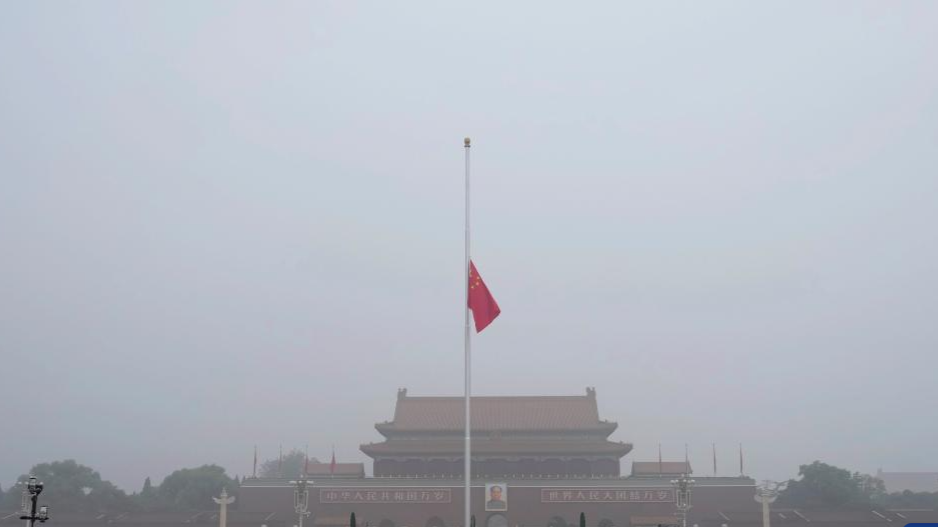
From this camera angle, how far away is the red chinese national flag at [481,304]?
1944 cm

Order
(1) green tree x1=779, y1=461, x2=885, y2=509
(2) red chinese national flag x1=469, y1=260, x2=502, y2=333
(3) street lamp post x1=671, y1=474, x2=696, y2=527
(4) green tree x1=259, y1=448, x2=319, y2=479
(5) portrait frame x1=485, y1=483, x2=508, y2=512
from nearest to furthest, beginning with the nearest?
(2) red chinese national flag x1=469, y1=260, x2=502, y2=333 < (3) street lamp post x1=671, y1=474, x2=696, y2=527 < (5) portrait frame x1=485, y1=483, x2=508, y2=512 < (1) green tree x1=779, y1=461, x2=885, y2=509 < (4) green tree x1=259, y1=448, x2=319, y2=479

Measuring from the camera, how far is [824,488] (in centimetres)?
5709

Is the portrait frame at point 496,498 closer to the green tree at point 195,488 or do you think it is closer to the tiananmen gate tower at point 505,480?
the tiananmen gate tower at point 505,480

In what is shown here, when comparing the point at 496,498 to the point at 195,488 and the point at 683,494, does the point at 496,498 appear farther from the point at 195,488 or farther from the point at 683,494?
the point at 195,488

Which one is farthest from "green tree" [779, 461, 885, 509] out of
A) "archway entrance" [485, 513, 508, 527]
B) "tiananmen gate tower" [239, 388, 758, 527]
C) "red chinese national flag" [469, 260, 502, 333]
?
"red chinese national flag" [469, 260, 502, 333]

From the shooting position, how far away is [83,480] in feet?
209

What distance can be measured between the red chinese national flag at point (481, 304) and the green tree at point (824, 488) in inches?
1660

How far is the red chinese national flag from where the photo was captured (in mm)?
19438

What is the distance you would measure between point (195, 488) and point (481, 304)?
162 ft

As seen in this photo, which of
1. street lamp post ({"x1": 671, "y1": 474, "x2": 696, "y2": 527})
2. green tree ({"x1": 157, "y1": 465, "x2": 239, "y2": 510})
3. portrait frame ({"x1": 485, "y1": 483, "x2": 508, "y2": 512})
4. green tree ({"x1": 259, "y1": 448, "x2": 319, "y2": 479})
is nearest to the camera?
street lamp post ({"x1": 671, "y1": 474, "x2": 696, "y2": 527})

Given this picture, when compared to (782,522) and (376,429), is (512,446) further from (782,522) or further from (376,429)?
(782,522)

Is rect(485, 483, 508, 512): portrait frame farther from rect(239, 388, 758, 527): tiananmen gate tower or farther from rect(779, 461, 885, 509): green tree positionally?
rect(779, 461, 885, 509): green tree

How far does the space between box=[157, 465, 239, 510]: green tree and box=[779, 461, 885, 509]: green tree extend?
37164mm

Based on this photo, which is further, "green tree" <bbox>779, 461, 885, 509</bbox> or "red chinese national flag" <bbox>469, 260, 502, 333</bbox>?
"green tree" <bbox>779, 461, 885, 509</bbox>
